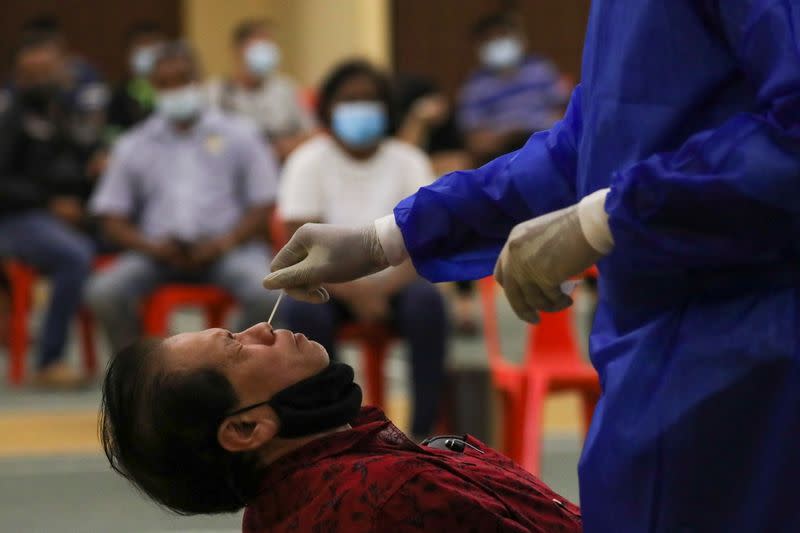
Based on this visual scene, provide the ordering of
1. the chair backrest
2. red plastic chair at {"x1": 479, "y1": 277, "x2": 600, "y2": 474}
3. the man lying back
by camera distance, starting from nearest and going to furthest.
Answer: the man lying back < red plastic chair at {"x1": 479, "y1": 277, "x2": 600, "y2": 474} < the chair backrest

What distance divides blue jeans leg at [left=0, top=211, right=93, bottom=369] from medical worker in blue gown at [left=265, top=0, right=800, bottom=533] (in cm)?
Result: 540

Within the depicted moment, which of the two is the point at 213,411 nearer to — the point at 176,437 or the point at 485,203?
the point at 176,437

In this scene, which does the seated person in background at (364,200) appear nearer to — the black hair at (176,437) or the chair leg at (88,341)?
the chair leg at (88,341)

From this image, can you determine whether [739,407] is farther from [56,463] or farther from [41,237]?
[41,237]

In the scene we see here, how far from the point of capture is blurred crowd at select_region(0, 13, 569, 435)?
5.16 meters

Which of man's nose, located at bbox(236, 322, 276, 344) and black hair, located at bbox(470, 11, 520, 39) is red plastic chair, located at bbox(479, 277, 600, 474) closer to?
man's nose, located at bbox(236, 322, 276, 344)

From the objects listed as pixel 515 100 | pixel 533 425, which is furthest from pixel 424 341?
pixel 515 100

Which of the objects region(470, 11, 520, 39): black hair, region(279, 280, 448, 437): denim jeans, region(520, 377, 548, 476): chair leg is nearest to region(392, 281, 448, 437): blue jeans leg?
region(279, 280, 448, 437): denim jeans

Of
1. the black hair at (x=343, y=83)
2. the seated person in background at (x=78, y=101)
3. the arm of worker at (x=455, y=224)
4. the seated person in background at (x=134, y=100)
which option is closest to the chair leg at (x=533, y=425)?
the black hair at (x=343, y=83)

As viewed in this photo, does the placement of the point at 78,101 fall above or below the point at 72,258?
above

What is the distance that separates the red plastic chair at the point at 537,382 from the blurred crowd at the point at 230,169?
51 centimetres

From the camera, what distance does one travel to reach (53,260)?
269 inches

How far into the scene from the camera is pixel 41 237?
6875 millimetres

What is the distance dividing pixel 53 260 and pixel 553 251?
5.59 meters
